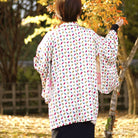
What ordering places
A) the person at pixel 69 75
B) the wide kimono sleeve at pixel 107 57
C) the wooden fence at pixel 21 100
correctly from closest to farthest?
the person at pixel 69 75
the wide kimono sleeve at pixel 107 57
the wooden fence at pixel 21 100

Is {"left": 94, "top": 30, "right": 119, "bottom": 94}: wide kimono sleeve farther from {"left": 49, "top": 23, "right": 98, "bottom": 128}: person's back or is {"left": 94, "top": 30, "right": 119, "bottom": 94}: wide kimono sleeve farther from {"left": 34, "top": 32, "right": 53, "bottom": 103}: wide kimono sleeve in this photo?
{"left": 34, "top": 32, "right": 53, "bottom": 103}: wide kimono sleeve

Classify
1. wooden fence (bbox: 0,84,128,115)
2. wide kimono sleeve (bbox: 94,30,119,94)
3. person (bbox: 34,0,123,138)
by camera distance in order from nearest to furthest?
1. person (bbox: 34,0,123,138)
2. wide kimono sleeve (bbox: 94,30,119,94)
3. wooden fence (bbox: 0,84,128,115)

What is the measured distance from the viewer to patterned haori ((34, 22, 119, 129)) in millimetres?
2514

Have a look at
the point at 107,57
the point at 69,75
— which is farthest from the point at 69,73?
the point at 107,57

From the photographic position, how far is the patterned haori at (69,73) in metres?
2.51

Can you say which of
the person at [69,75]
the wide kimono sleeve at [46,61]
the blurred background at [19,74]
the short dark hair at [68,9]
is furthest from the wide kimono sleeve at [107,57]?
the blurred background at [19,74]

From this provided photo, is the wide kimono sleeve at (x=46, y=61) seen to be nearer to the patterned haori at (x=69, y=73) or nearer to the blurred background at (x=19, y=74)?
the patterned haori at (x=69, y=73)

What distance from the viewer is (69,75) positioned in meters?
2.53

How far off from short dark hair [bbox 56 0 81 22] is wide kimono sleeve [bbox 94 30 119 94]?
248 mm

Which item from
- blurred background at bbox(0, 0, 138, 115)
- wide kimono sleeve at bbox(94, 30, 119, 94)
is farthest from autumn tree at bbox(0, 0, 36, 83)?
wide kimono sleeve at bbox(94, 30, 119, 94)

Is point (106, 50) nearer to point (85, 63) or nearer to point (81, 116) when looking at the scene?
point (85, 63)

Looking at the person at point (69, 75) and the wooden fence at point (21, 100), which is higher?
the person at point (69, 75)

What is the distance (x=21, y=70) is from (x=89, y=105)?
37.0 ft

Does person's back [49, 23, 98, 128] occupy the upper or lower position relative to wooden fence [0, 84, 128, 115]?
upper
